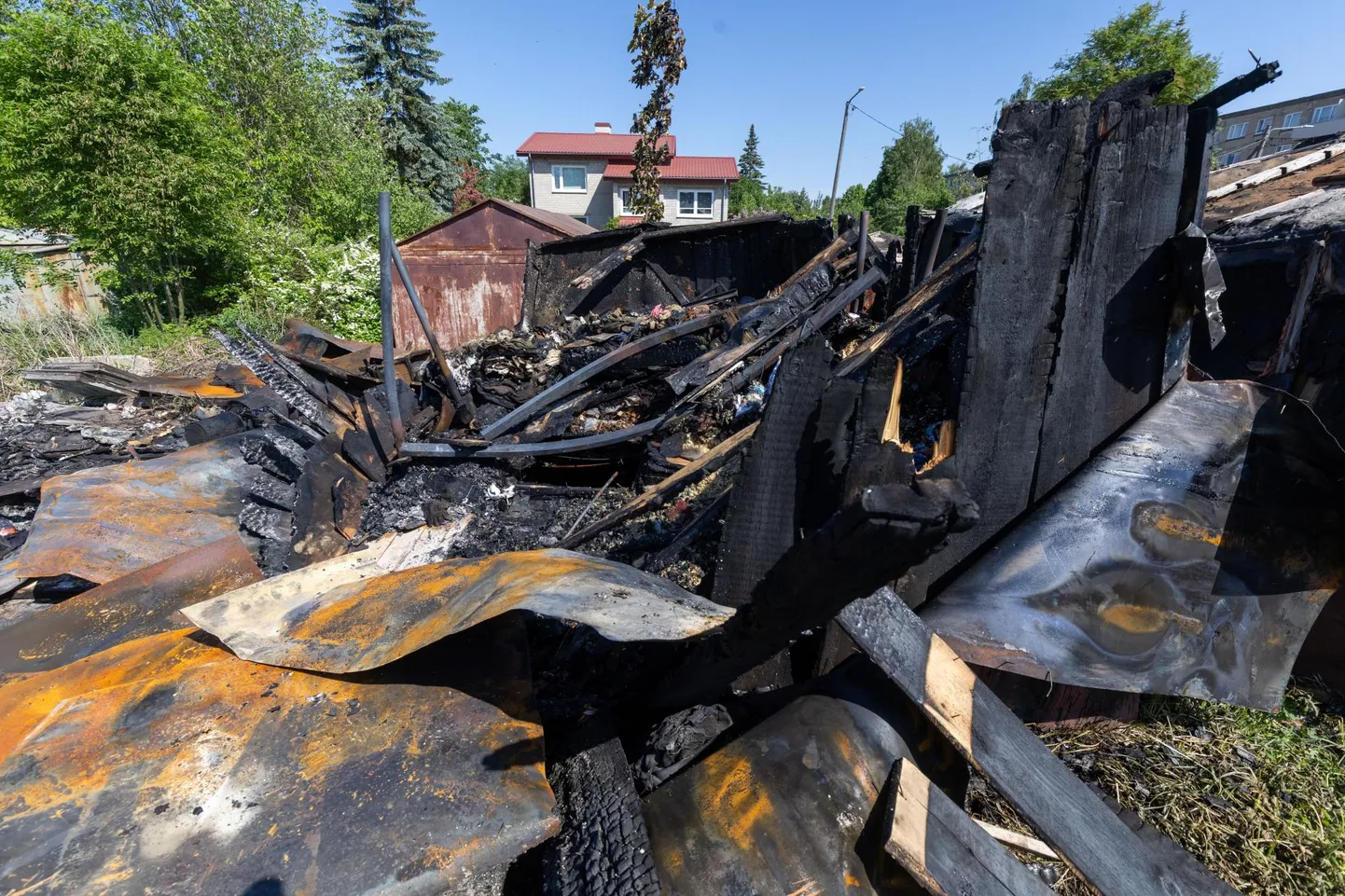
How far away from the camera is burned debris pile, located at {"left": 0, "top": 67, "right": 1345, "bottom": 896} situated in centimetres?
124

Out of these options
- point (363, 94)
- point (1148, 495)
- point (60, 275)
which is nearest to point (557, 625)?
point (1148, 495)

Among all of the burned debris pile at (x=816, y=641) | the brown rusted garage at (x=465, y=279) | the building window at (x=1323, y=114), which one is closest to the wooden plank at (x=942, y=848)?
the burned debris pile at (x=816, y=641)

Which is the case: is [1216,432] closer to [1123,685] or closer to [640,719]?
[1123,685]

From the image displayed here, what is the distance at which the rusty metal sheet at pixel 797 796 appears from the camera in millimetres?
1218

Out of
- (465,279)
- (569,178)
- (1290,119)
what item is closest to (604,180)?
(569,178)

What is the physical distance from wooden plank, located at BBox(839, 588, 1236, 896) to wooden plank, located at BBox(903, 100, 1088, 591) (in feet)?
1.67

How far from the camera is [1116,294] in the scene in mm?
1758

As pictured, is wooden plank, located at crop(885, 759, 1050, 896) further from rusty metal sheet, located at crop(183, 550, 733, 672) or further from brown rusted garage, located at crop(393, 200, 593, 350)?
brown rusted garage, located at crop(393, 200, 593, 350)

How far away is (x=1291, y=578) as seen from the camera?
5.95 ft

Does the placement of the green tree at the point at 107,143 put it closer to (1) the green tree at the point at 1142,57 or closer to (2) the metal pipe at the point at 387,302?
(2) the metal pipe at the point at 387,302

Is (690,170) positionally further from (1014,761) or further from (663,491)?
(1014,761)

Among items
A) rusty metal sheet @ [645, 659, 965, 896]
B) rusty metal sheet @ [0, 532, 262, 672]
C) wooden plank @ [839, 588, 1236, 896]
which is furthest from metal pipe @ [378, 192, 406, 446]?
wooden plank @ [839, 588, 1236, 896]

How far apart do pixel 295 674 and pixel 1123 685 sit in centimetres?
260

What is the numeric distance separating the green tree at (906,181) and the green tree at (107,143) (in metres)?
24.3
